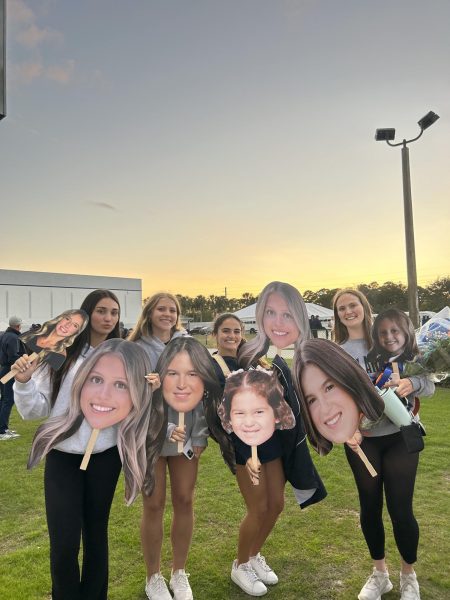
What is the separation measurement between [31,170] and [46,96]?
5.36 feet

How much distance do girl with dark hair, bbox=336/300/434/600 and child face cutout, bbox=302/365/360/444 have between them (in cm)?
23

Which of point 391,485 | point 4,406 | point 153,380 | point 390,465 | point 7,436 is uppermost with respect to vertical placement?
point 153,380

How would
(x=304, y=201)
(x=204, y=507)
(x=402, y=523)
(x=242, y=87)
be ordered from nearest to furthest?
(x=402, y=523), (x=204, y=507), (x=304, y=201), (x=242, y=87)

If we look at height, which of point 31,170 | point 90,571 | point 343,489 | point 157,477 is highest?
point 31,170

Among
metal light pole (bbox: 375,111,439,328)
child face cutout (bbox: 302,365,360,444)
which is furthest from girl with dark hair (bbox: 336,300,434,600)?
metal light pole (bbox: 375,111,439,328)

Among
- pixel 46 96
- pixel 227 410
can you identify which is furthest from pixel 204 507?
pixel 46 96

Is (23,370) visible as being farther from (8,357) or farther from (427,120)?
(427,120)

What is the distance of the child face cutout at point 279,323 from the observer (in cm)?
264

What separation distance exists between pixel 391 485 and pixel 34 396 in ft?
7.34

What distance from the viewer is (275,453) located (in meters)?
2.79

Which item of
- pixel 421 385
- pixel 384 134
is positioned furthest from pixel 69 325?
pixel 384 134

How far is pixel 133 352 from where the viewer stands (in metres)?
2.54

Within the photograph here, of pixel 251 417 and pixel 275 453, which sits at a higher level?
pixel 251 417

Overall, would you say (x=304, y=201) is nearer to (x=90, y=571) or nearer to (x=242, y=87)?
(x=242, y=87)
